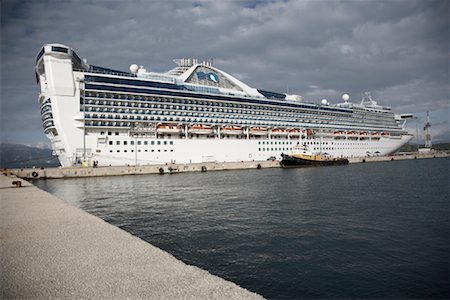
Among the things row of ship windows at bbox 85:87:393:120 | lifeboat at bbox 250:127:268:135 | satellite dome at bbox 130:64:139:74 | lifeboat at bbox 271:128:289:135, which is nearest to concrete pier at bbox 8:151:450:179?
lifeboat at bbox 250:127:268:135

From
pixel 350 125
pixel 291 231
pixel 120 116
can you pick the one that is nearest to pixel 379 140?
pixel 350 125

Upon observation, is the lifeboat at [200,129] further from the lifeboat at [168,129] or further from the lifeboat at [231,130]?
the lifeboat at [231,130]

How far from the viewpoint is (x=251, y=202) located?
20.5m

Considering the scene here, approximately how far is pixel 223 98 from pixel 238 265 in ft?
182

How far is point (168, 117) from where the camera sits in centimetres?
5234

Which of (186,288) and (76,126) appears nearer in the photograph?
(186,288)

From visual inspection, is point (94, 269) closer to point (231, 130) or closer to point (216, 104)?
point (231, 130)

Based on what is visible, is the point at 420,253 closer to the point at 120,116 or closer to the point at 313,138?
the point at 120,116

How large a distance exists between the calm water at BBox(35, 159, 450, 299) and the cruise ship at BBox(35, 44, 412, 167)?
88.4 feet

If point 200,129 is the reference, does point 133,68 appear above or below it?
above

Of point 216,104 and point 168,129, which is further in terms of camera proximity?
point 216,104

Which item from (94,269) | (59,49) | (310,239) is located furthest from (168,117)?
(94,269)

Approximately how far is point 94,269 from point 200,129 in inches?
1962

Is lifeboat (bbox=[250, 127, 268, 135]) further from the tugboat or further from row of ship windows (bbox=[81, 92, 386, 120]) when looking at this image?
the tugboat
